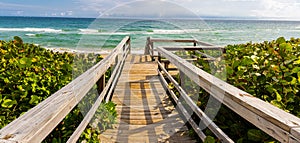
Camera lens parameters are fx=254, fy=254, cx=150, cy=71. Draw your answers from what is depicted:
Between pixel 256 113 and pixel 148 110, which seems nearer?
pixel 256 113

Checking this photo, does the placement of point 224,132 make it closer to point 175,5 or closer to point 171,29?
point 175,5

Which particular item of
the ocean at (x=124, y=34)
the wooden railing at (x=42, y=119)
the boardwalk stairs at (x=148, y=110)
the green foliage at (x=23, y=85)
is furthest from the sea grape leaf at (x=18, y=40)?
the ocean at (x=124, y=34)

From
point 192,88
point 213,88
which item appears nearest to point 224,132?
point 213,88

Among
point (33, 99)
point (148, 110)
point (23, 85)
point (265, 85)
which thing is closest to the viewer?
point (265, 85)

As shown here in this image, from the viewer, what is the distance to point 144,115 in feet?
11.4

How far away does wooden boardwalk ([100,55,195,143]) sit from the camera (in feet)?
9.14

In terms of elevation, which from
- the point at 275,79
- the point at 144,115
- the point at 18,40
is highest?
the point at 18,40

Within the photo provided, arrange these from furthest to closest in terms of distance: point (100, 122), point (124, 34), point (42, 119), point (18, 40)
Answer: point (124, 34), point (18, 40), point (100, 122), point (42, 119)

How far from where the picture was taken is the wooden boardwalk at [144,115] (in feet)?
9.14

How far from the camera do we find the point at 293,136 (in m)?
0.96

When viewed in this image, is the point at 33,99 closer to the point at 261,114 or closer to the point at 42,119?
the point at 42,119

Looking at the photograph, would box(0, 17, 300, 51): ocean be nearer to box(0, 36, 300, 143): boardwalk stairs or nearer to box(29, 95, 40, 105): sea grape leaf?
box(0, 36, 300, 143): boardwalk stairs

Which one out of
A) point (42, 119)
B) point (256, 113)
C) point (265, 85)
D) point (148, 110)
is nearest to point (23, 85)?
point (42, 119)

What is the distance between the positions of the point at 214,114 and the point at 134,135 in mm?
1093
